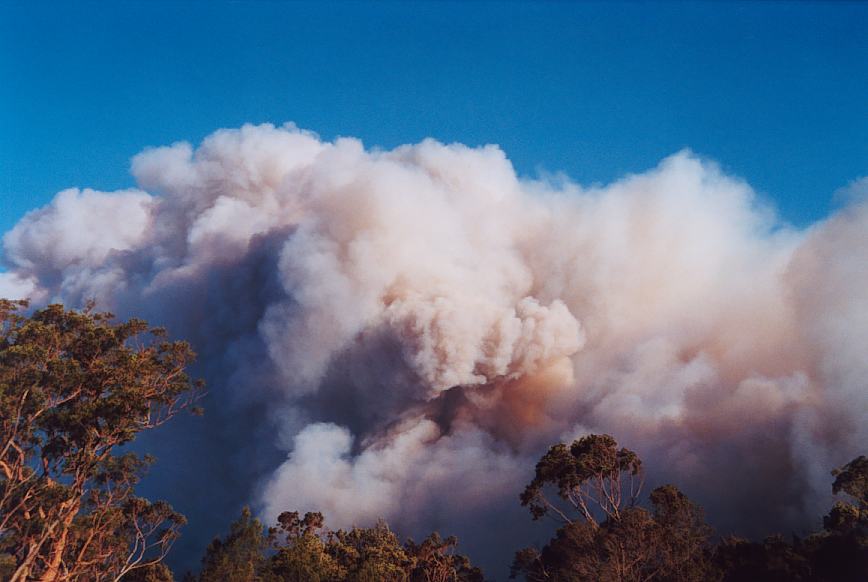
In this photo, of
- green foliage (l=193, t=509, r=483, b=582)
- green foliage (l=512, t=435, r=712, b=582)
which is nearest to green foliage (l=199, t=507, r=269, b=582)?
green foliage (l=193, t=509, r=483, b=582)

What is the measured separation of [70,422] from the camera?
2714 centimetres

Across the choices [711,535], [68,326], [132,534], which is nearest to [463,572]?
[711,535]

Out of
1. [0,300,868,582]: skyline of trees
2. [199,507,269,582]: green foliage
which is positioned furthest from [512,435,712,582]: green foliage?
[199,507,269,582]: green foliage

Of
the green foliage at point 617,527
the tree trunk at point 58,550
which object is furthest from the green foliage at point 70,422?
the green foliage at point 617,527

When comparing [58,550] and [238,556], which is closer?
[58,550]

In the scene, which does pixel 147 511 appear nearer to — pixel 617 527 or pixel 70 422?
pixel 70 422

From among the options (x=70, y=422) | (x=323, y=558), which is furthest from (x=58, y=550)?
(x=323, y=558)

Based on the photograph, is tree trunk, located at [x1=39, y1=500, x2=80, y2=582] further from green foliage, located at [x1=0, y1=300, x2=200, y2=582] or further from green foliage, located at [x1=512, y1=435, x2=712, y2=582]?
green foliage, located at [x1=512, y1=435, x2=712, y2=582]

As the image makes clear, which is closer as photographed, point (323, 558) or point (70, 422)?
point (70, 422)

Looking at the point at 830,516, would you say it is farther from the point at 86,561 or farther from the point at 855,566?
the point at 86,561

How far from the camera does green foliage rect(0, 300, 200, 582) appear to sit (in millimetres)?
25609

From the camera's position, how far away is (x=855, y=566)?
35062 mm

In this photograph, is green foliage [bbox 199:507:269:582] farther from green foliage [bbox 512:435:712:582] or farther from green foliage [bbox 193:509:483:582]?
green foliage [bbox 512:435:712:582]

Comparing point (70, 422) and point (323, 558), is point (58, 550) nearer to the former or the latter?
point (70, 422)
